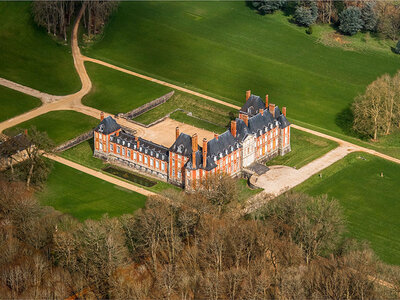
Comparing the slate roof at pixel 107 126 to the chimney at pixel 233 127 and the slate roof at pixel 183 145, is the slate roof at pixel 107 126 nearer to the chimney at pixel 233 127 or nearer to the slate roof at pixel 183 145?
the slate roof at pixel 183 145

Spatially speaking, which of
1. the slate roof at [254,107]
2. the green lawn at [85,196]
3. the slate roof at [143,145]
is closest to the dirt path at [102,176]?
the green lawn at [85,196]

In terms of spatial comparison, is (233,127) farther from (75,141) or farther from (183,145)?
(75,141)

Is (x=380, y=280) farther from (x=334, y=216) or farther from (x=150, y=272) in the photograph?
(x=150, y=272)

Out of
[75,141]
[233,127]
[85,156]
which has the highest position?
[233,127]

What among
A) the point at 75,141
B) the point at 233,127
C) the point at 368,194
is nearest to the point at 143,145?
the point at 75,141

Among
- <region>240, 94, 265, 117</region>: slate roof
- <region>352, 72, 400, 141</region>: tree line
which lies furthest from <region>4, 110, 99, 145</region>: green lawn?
<region>352, 72, 400, 141</region>: tree line

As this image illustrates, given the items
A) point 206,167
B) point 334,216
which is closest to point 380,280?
point 334,216
